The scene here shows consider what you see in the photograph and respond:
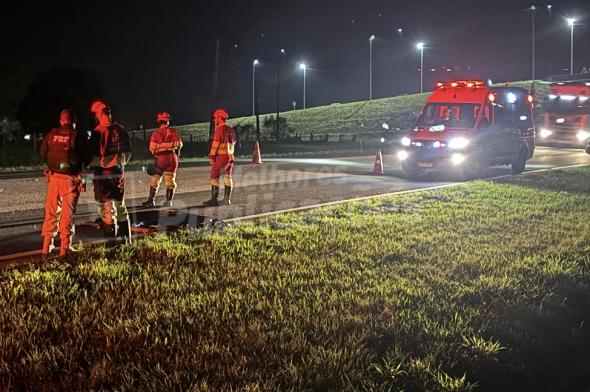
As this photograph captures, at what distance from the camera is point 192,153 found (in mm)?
33438

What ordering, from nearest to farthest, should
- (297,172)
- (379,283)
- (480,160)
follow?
(379,283) → (480,160) → (297,172)

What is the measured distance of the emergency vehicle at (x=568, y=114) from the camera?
3136 cm

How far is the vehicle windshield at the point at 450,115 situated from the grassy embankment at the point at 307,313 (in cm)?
887

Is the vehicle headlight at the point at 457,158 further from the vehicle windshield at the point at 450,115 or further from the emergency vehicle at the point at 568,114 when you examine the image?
the emergency vehicle at the point at 568,114

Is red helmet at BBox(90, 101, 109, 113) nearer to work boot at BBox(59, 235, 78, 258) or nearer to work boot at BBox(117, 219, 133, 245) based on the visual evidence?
work boot at BBox(117, 219, 133, 245)

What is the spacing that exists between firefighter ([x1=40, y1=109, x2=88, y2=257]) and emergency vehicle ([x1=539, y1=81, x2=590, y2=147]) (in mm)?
28870

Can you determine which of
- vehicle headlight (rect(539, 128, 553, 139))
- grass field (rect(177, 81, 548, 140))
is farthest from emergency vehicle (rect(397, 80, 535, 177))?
grass field (rect(177, 81, 548, 140))

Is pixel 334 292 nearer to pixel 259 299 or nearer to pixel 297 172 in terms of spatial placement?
pixel 259 299

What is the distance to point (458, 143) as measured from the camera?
54.2 ft

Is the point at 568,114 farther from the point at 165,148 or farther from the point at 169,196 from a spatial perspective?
the point at 165,148

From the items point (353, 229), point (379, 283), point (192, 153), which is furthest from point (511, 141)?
point (192, 153)

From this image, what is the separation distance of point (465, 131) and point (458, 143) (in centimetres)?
38

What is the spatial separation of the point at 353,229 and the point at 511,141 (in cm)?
1111

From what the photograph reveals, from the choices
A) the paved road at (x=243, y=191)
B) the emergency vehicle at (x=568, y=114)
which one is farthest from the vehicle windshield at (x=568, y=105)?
the paved road at (x=243, y=191)
